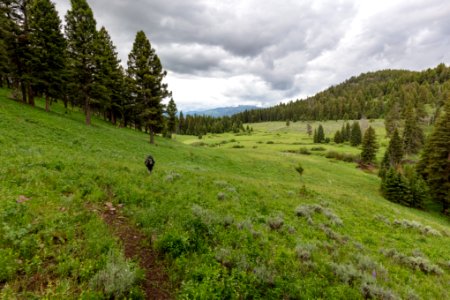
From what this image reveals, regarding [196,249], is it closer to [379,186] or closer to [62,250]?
[62,250]

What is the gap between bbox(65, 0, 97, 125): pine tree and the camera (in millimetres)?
25625

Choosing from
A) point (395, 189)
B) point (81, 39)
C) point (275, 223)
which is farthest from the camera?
point (395, 189)

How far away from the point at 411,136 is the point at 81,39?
3285 inches

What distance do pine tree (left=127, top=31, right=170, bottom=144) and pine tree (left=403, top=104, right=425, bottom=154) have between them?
7140 centimetres

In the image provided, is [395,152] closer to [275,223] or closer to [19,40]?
[275,223]

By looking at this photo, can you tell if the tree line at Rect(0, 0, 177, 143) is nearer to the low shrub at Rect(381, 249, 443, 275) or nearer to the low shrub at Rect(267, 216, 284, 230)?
the low shrub at Rect(267, 216, 284, 230)

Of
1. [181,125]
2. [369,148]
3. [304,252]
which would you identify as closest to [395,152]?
[369,148]

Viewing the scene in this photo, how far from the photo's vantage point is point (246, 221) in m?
8.41

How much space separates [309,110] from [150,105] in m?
151

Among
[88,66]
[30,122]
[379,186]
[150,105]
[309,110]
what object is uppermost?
[309,110]

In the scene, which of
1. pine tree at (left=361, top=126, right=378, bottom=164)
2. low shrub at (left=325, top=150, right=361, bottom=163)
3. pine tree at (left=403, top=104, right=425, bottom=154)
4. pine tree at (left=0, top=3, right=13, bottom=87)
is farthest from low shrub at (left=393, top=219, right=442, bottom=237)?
pine tree at (left=403, top=104, right=425, bottom=154)

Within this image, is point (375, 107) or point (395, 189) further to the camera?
point (375, 107)

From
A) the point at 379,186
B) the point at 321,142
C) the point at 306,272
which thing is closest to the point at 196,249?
the point at 306,272

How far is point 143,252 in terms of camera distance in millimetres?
6004
